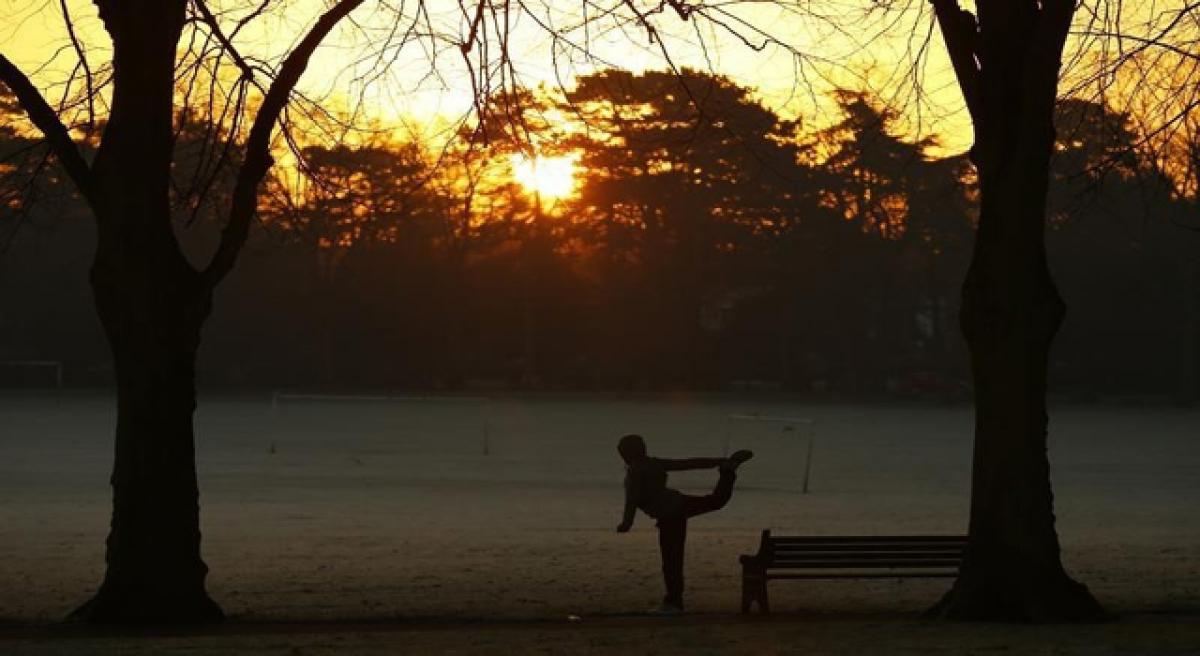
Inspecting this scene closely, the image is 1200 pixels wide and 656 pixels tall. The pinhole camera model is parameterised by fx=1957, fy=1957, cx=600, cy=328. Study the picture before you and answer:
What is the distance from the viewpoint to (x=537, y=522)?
26094 mm

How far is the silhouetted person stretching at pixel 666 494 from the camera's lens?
13.5 m

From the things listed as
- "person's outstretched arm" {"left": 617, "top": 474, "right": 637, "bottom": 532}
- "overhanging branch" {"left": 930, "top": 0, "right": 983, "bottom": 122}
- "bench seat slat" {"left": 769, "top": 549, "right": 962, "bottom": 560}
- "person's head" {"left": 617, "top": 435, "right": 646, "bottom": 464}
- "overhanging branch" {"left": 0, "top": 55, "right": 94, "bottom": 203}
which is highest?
"overhanging branch" {"left": 930, "top": 0, "right": 983, "bottom": 122}

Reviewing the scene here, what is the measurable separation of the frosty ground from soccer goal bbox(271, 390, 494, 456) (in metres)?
0.36

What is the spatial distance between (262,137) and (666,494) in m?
4.07

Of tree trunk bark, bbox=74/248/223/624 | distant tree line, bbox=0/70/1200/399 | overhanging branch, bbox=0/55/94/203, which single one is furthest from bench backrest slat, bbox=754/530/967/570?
distant tree line, bbox=0/70/1200/399

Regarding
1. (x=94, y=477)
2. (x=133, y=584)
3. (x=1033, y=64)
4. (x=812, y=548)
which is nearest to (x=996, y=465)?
(x=812, y=548)

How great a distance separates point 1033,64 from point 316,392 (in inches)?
2601

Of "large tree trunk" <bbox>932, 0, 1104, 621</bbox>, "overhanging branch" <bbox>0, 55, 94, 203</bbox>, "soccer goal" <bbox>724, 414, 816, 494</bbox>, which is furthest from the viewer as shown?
"soccer goal" <bbox>724, 414, 816, 494</bbox>

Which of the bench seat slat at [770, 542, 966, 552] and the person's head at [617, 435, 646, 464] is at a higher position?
the person's head at [617, 435, 646, 464]

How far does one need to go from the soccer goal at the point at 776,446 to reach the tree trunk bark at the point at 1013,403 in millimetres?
19440

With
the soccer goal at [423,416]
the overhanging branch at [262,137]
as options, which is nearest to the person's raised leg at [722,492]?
the overhanging branch at [262,137]

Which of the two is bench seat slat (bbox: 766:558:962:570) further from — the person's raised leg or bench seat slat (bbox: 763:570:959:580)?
the person's raised leg

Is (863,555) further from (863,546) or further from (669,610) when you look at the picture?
(669,610)

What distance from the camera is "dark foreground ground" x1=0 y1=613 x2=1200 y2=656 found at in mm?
11531
